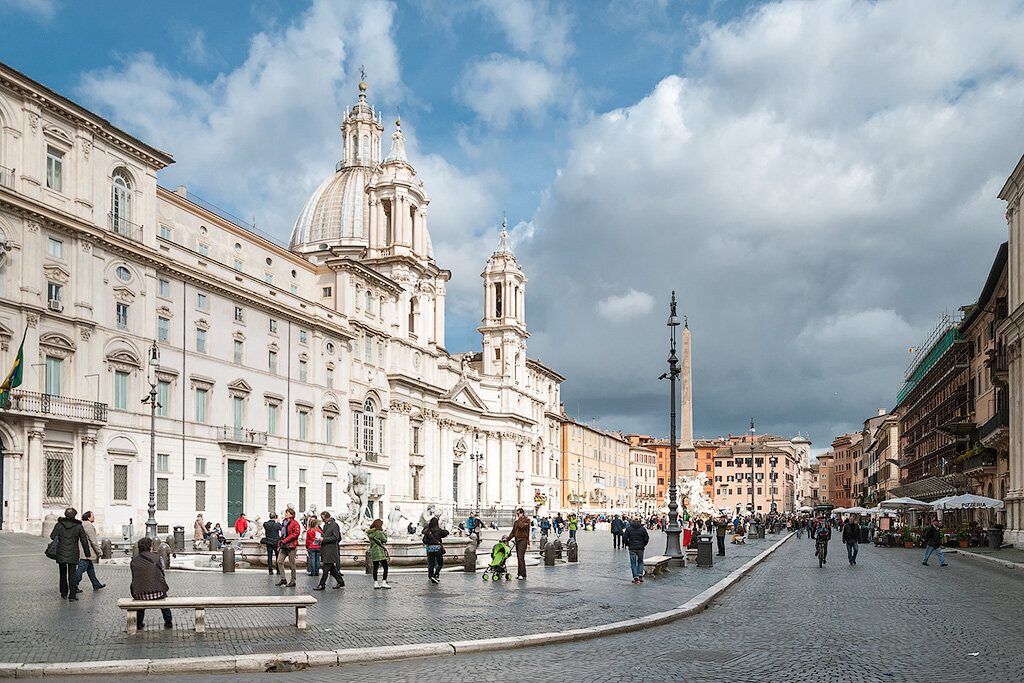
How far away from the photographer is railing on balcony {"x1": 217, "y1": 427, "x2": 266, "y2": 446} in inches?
1965

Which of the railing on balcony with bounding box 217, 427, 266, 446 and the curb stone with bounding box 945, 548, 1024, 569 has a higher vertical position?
the railing on balcony with bounding box 217, 427, 266, 446

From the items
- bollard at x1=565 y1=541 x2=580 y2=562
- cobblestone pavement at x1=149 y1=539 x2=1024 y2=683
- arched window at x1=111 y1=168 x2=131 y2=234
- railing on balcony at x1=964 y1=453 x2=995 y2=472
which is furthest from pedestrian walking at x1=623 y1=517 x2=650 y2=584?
arched window at x1=111 y1=168 x2=131 y2=234

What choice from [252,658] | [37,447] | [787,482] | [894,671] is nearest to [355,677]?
[252,658]

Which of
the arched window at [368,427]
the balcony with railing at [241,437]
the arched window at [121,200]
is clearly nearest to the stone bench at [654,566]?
the arched window at [121,200]

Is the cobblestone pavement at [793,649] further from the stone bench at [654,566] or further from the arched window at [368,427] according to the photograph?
the arched window at [368,427]

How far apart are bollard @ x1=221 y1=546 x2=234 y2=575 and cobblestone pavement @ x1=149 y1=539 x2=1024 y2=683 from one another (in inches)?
476

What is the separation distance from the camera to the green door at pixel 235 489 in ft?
165

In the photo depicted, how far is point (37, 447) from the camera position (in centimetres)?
3738

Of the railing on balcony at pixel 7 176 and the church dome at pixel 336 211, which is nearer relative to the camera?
the railing on balcony at pixel 7 176

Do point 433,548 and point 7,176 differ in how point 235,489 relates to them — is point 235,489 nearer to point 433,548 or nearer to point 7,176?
point 7,176

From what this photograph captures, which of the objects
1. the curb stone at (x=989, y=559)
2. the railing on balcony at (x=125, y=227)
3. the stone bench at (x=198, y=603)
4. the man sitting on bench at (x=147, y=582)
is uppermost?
the railing on balcony at (x=125, y=227)

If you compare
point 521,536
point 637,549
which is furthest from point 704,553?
point 521,536

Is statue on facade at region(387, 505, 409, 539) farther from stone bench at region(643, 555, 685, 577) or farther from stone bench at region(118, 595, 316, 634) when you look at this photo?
stone bench at region(118, 595, 316, 634)

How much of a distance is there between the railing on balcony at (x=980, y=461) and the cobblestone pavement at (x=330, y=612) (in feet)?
81.8
